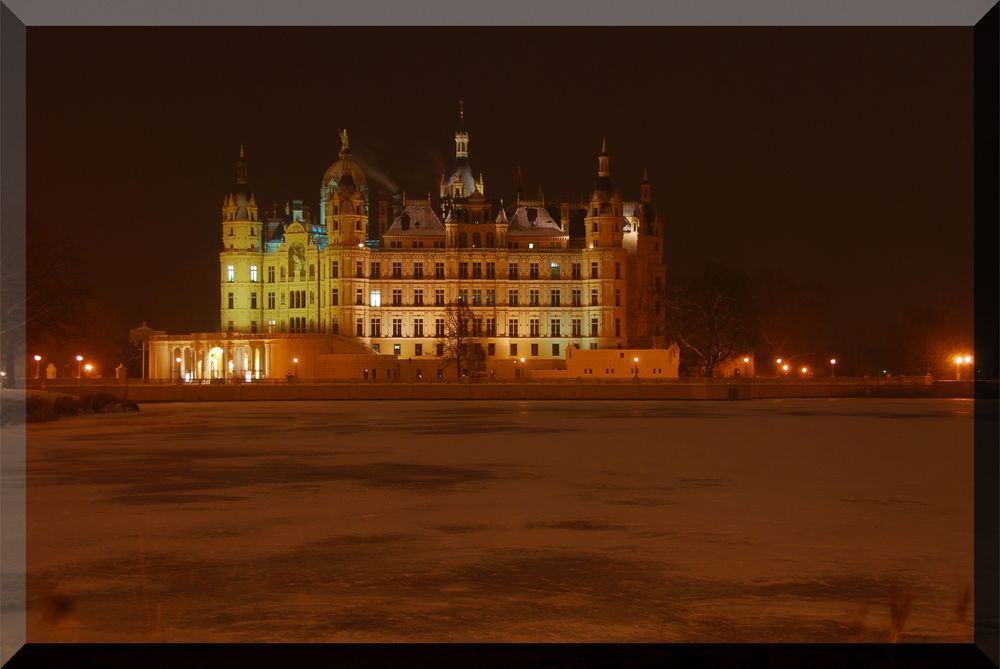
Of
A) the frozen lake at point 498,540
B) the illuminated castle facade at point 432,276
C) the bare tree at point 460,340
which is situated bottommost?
the frozen lake at point 498,540

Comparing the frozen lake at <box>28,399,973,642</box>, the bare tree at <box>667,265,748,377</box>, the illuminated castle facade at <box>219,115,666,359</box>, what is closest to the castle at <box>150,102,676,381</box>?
the illuminated castle facade at <box>219,115,666,359</box>

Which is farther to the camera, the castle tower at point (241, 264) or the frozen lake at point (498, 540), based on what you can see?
the castle tower at point (241, 264)

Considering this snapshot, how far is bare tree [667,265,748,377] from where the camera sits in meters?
71.9

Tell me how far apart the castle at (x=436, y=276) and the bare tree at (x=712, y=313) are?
833 cm

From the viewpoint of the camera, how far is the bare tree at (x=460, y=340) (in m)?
74.8

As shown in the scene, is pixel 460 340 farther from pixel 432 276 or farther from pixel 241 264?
pixel 241 264

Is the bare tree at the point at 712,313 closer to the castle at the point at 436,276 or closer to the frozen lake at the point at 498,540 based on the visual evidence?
the castle at the point at 436,276

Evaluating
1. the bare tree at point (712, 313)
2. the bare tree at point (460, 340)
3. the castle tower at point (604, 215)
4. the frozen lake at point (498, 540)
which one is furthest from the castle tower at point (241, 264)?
the frozen lake at point (498, 540)

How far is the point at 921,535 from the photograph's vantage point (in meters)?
13.3

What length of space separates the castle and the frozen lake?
56.5 metres

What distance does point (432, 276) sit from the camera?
278 ft

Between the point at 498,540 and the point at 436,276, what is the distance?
7231cm

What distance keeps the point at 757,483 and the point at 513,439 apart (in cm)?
999

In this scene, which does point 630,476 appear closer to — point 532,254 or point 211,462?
point 211,462
